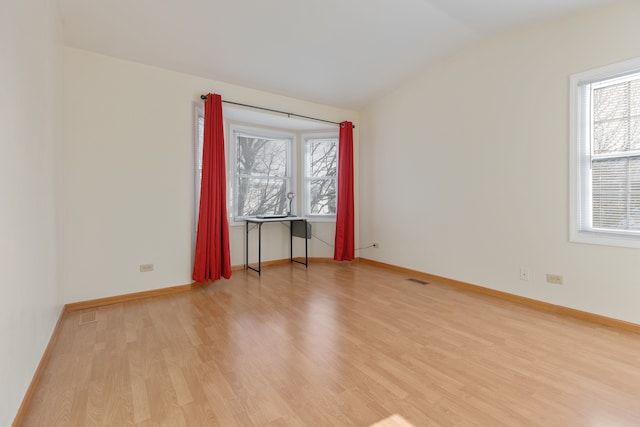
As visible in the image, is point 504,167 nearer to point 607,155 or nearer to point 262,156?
point 607,155

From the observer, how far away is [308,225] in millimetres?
4586

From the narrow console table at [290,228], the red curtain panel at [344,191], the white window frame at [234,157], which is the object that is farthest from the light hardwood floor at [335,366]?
the red curtain panel at [344,191]

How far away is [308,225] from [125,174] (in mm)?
2436

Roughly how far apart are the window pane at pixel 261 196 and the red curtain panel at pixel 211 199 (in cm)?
101

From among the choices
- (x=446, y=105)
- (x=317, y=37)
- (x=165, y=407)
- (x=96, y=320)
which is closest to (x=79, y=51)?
(x=317, y=37)

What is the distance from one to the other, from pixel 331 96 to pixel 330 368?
375 centimetres

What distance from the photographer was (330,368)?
1.88 metres

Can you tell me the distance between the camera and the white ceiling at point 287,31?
8.68 feet

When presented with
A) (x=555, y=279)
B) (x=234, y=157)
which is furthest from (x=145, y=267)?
(x=555, y=279)

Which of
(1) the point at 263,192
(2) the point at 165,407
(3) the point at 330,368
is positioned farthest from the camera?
(1) the point at 263,192

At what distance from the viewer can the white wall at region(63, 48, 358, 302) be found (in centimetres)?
289

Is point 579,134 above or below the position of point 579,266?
above

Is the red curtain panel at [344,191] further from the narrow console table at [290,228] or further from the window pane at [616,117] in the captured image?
the window pane at [616,117]

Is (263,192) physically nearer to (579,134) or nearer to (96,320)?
(96,320)
